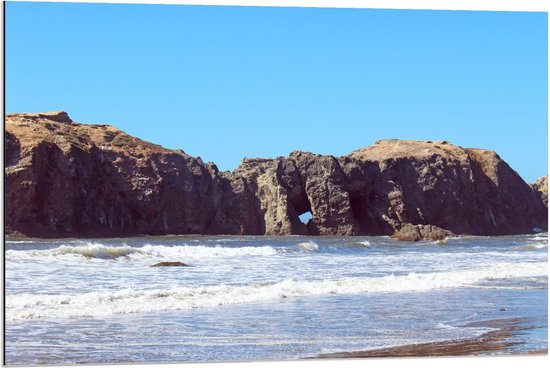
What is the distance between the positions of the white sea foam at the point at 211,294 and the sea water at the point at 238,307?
15 mm

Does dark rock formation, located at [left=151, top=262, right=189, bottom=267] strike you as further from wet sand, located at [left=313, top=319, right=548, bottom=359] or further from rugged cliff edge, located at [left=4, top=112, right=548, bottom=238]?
rugged cliff edge, located at [left=4, top=112, right=548, bottom=238]

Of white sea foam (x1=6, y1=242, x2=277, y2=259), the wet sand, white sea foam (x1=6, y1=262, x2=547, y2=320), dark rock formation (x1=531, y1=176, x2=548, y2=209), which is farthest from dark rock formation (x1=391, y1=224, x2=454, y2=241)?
the wet sand

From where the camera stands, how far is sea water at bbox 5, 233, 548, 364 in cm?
673

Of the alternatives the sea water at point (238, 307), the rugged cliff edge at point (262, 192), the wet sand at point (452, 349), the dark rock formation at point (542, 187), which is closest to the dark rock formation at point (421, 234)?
the rugged cliff edge at point (262, 192)

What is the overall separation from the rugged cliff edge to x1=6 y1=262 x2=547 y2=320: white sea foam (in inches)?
745

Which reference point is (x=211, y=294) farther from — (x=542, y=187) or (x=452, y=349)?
(x=542, y=187)

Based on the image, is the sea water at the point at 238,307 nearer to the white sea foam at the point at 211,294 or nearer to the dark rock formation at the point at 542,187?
the white sea foam at the point at 211,294

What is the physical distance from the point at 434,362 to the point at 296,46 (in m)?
3.27

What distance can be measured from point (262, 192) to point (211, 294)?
116 feet

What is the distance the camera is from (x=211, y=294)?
31.3ft

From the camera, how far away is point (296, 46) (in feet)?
26.5

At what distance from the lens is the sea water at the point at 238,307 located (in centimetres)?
673

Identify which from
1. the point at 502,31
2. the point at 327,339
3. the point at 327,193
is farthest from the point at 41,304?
the point at 327,193

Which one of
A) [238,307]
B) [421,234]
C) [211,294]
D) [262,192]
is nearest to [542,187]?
[211,294]
